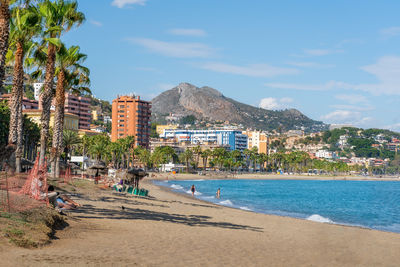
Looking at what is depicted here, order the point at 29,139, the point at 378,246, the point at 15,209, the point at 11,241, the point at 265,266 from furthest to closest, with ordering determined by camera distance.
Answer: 1. the point at 29,139
2. the point at 378,246
3. the point at 15,209
4. the point at 265,266
5. the point at 11,241

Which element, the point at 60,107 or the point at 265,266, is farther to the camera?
the point at 60,107

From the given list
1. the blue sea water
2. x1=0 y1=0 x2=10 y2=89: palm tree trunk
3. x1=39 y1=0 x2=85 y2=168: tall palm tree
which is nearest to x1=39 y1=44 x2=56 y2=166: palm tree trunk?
x1=39 y1=0 x2=85 y2=168: tall palm tree

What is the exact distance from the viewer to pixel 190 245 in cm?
1567

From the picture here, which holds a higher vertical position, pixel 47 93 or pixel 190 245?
pixel 47 93

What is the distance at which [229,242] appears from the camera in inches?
688

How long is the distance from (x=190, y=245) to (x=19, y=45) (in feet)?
51.8

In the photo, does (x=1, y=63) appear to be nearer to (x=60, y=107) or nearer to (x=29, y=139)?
(x=60, y=107)

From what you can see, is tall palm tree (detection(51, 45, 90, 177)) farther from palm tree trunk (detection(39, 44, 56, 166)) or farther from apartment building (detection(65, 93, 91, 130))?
apartment building (detection(65, 93, 91, 130))

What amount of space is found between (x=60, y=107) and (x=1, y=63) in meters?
17.1

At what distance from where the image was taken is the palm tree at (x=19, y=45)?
2198 centimetres

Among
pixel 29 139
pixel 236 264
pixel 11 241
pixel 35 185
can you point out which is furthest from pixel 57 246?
pixel 29 139

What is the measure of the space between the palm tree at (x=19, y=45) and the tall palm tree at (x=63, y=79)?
3.89 meters

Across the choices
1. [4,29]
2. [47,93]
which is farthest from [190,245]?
[47,93]

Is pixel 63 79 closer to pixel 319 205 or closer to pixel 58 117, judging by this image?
pixel 58 117
